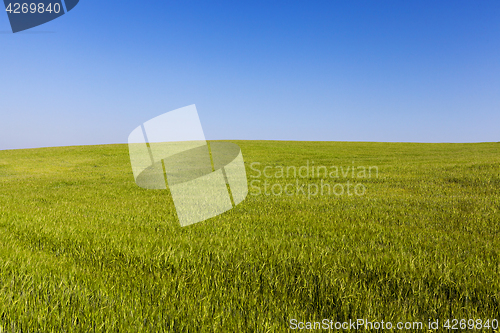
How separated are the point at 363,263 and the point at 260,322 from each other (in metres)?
2.13

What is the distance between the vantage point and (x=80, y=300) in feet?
9.45

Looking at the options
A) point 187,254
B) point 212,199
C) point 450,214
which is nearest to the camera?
point 187,254

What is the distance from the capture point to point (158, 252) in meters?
4.45

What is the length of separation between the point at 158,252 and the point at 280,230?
2.67 metres

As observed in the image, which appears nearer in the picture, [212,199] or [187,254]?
[187,254]

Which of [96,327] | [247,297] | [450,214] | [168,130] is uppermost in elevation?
[168,130]

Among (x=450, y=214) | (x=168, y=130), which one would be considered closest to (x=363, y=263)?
(x=168, y=130)

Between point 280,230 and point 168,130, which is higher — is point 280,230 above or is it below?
below

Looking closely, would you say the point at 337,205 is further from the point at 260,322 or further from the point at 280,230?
the point at 260,322

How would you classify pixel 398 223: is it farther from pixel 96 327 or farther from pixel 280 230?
pixel 96 327

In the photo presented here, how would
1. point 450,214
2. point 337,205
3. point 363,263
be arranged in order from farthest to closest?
point 337,205 → point 450,214 → point 363,263

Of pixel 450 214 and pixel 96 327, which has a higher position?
pixel 96 327

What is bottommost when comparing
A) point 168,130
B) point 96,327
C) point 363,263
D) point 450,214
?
point 450,214

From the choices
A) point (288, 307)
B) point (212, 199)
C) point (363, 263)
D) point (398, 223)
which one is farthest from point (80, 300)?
point (212, 199)
